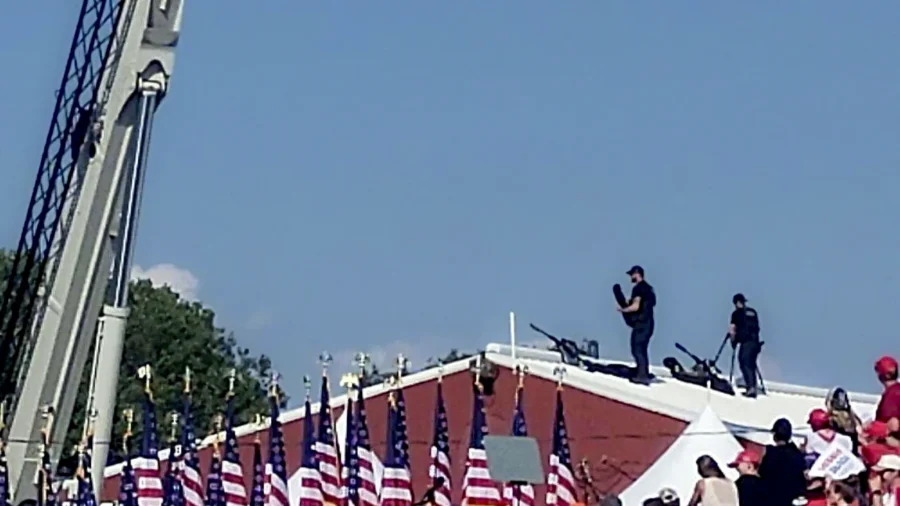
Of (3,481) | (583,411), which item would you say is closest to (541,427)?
(583,411)

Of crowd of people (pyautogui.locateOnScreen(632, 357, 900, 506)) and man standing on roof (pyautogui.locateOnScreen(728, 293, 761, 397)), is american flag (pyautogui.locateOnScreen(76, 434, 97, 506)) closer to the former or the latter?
crowd of people (pyautogui.locateOnScreen(632, 357, 900, 506))

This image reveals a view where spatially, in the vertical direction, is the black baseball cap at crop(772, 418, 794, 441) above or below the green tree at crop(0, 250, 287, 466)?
below

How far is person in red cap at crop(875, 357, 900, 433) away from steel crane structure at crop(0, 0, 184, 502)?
774cm

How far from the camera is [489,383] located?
2856cm

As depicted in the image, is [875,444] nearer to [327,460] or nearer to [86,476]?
[86,476]

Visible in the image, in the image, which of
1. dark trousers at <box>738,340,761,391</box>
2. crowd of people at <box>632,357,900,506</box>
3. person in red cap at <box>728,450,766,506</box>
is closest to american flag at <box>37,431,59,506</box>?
crowd of people at <box>632,357,900,506</box>

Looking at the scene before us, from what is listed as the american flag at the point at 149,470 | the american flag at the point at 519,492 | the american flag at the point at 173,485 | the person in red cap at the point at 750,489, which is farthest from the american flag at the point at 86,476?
the person in red cap at the point at 750,489

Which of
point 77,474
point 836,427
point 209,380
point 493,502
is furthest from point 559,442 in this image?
point 209,380

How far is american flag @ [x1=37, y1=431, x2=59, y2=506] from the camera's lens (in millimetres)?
18734

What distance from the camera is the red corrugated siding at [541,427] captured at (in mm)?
25797

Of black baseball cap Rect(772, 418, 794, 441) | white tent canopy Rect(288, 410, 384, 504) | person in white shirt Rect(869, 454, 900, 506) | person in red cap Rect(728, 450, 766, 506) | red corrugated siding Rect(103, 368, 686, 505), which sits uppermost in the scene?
red corrugated siding Rect(103, 368, 686, 505)

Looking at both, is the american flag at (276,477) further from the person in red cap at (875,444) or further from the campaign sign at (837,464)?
the campaign sign at (837,464)

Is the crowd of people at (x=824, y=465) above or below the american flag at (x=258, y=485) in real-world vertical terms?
below

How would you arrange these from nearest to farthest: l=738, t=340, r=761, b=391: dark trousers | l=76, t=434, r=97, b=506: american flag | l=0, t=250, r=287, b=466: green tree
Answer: l=76, t=434, r=97, b=506: american flag < l=738, t=340, r=761, b=391: dark trousers < l=0, t=250, r=287, b=466: green tree
